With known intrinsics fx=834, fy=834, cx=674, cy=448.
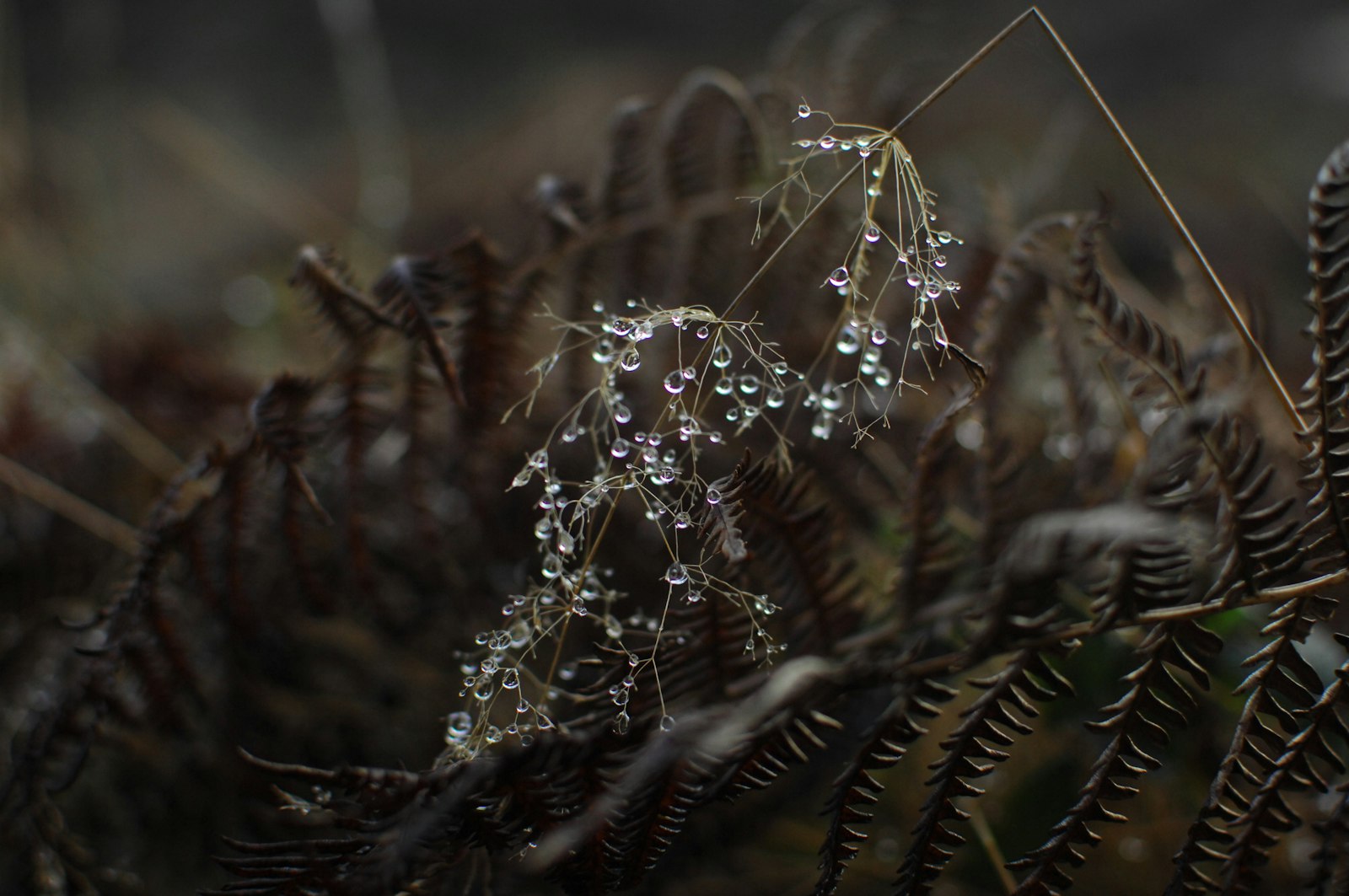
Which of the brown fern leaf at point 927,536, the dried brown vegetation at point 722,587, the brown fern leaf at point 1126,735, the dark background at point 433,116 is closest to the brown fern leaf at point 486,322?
the dried brown vegetation at point 722,587

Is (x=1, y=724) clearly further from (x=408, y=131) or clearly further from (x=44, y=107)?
(x=44, y=107)

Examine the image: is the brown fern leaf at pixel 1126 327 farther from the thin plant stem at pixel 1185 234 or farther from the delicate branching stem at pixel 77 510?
the delicate branching stem at pixel 77 510

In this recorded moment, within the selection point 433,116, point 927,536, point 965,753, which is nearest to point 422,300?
point 927,536

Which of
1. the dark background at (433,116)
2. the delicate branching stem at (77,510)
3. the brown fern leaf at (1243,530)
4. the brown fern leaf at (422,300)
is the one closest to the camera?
the brown fern leaf at (1243,530)

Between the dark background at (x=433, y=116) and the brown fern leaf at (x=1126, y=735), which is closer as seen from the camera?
the brown fern leaf at (x=1126, y=735)

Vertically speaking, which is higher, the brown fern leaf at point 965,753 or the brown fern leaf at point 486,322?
the brown fern leaf at point 486,322

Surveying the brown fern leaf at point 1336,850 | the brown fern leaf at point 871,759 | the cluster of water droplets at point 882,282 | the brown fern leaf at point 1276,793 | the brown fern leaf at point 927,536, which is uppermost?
the cluster of water droplets at point 882,282

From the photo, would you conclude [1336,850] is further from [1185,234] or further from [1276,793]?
[1185,234]

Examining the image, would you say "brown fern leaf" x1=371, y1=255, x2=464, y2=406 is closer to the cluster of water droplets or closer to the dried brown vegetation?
the dried brown vegetation
